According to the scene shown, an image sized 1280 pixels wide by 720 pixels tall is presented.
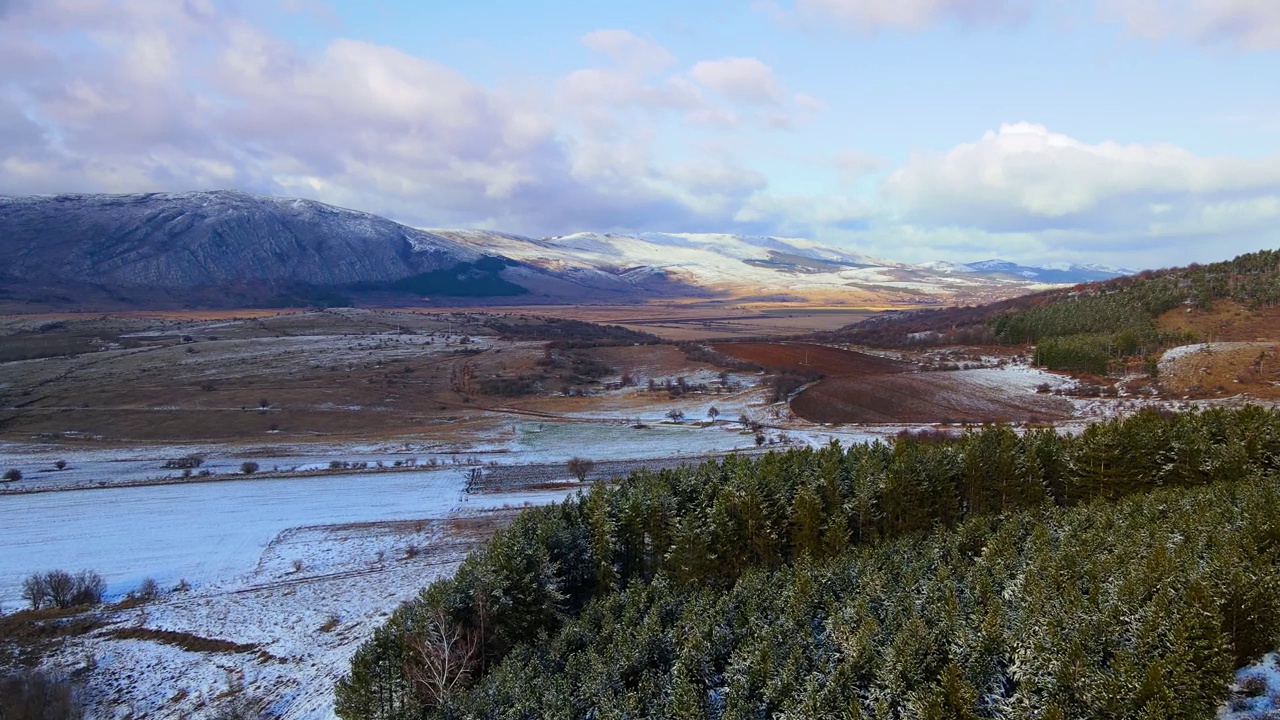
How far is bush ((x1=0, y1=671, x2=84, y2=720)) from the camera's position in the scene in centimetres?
2620

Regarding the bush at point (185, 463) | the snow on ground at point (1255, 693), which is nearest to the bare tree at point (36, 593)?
the bush at point (185, 463)

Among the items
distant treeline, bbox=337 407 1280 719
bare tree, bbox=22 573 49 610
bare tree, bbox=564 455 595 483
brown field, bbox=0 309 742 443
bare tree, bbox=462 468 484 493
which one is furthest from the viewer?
brown field, bbox=0 309 742 443

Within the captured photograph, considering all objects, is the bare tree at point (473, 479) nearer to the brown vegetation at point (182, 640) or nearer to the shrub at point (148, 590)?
the shrub at point (148, 590)

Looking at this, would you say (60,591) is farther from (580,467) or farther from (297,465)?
(580,467)

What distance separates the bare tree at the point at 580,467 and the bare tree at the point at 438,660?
1305 inches

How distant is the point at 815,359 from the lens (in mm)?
113625

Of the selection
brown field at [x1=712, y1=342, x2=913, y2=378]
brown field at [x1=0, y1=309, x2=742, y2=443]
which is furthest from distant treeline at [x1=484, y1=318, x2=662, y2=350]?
brown field at [x1=712, y1=342, x2=913, y2=378]

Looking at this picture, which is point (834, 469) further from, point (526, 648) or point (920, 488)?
point (526, 648)

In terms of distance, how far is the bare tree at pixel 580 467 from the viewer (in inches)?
2402

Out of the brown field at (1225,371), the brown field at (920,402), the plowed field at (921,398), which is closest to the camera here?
the brown field at (1225,371)

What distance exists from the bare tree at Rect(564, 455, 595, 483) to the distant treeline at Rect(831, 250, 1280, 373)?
63157 millimetres

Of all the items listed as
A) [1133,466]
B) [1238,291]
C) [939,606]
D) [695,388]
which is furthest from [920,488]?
[1238,291]

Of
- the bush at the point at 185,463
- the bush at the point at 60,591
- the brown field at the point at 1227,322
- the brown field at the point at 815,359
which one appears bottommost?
the bush at the point at 60,591

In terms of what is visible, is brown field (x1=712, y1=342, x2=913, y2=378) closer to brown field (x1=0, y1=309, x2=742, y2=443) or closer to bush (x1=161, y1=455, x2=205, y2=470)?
brown field (x1=0, y1=309, x2=742, y2=443)
